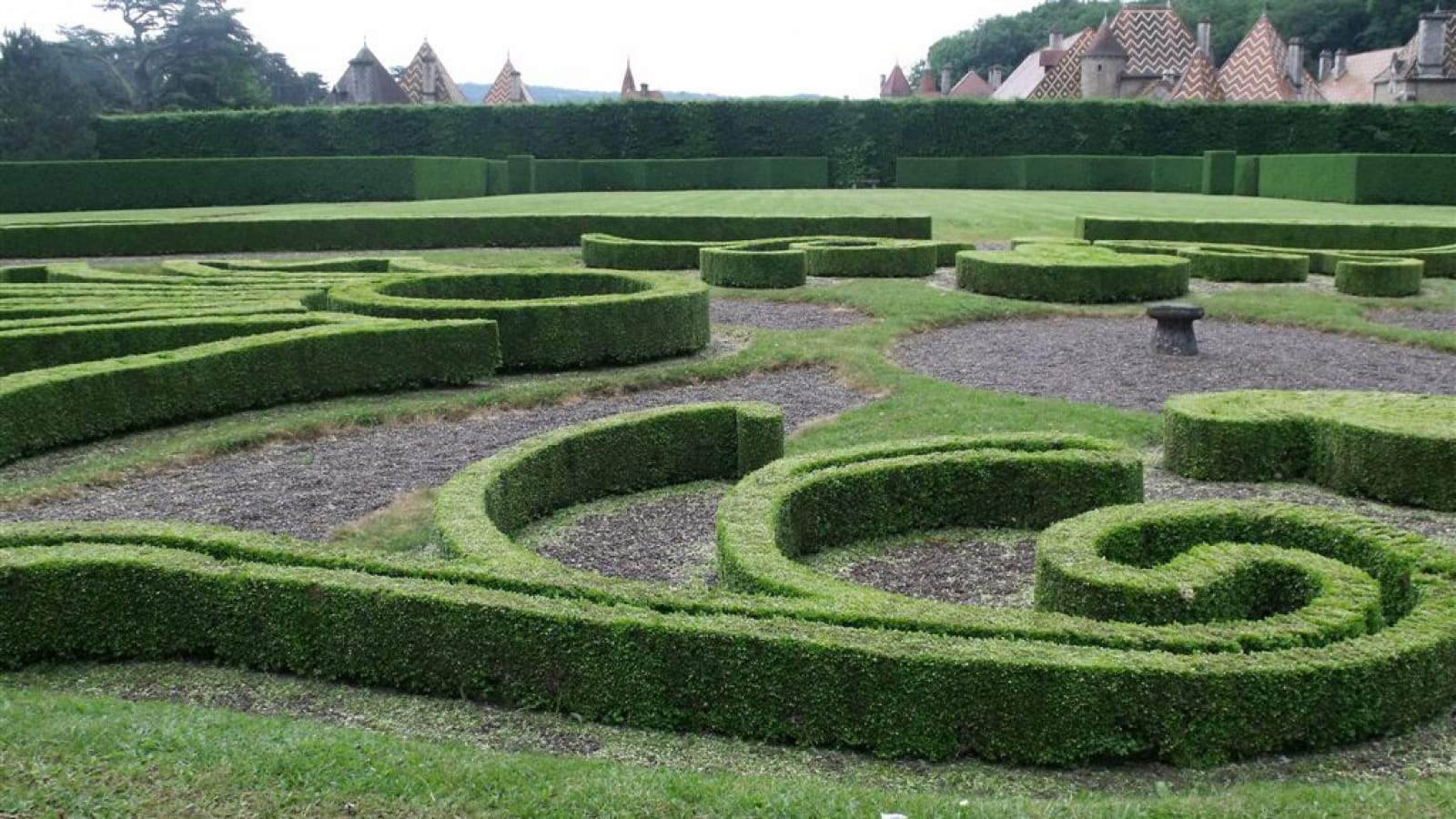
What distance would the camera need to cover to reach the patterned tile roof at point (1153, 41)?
73.1 m

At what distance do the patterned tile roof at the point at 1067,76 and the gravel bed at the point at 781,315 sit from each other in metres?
56.1

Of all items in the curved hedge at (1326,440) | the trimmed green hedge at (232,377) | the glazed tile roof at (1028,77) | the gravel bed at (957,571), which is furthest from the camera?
the glazed tile roof at (1028,77)

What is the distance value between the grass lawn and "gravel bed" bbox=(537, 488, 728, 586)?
20.4 m

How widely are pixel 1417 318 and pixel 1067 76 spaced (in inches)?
2248

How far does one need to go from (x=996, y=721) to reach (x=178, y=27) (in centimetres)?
9368

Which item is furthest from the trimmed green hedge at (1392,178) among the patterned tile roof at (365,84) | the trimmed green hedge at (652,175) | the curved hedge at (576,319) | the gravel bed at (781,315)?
the patterned tile roof at (365,84)

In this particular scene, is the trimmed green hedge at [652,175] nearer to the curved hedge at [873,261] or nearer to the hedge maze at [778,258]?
the hedge maze at [778,258]

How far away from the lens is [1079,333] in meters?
18.5

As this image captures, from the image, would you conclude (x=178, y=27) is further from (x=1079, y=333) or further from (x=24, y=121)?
→ (x=1079, y=333)

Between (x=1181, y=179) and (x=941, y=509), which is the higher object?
(x=1181, y=179)

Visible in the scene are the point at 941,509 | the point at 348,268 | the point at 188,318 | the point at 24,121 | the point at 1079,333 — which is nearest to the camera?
the point at 941,509

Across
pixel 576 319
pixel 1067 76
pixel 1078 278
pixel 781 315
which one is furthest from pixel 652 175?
pixel 576 319

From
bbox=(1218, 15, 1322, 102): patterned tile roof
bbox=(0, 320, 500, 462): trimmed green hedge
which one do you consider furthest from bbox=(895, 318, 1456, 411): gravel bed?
bbox=(1218, 15, 1322, 102): patterned tile roof

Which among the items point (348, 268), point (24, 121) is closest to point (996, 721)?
point (348, 268)
